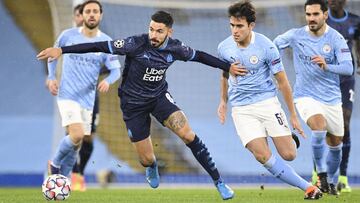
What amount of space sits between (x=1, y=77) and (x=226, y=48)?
12.1 metres

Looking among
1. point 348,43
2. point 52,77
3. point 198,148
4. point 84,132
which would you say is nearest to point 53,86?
point 52,77

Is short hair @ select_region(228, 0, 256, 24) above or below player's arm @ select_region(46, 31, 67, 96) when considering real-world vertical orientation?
above

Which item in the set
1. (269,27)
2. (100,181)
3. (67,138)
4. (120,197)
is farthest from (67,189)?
(269,27)

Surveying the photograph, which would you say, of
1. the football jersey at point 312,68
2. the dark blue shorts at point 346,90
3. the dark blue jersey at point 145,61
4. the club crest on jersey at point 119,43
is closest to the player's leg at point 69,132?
the dark blue jersey at point 145,61

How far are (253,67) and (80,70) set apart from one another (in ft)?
9.68

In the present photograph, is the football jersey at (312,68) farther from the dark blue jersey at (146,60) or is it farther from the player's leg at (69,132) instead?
the player's leg at (69,132)

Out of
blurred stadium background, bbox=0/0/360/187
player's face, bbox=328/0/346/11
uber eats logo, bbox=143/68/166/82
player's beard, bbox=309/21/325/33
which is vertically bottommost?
blurred stadium background, bbox=0/0/360/187

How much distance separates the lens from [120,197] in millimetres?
10344

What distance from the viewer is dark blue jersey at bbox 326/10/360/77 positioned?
1173 cm

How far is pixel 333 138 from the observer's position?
10789 mm

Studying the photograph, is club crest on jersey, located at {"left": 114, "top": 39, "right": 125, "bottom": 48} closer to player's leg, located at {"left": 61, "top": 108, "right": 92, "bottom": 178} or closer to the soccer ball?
the soccer ball

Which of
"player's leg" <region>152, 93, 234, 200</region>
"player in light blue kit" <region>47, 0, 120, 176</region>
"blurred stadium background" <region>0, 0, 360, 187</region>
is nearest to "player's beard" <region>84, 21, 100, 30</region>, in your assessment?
"player in light blue kit" <region>47, 0, 120, 176</region>

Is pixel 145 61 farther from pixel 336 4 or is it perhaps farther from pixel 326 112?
pixel 336 4

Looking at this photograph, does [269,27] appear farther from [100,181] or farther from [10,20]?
[10,20]
